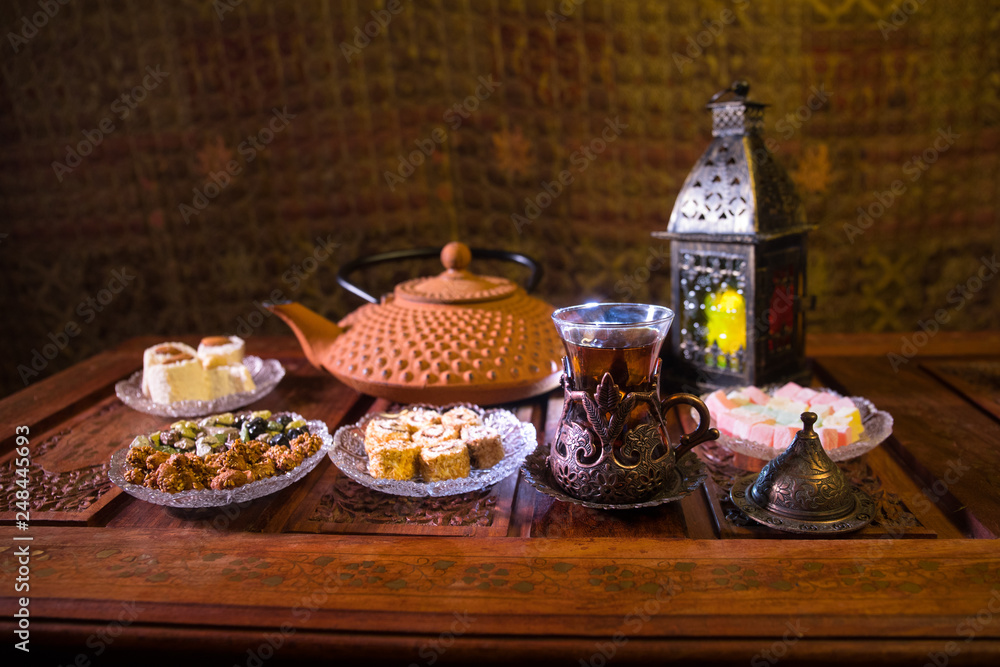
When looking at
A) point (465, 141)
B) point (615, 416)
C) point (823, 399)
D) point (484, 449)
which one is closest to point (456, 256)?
point (484, 449)

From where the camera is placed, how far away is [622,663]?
2.24 feet

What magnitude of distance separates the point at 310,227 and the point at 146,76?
2.11 feet

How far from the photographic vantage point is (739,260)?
121cm

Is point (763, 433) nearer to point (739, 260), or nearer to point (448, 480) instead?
point (739, 260)

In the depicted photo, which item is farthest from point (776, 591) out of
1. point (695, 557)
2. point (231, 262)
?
point (231, 262)

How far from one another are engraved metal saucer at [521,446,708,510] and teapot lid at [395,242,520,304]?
40cm

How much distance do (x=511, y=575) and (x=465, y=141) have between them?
5.16 ft

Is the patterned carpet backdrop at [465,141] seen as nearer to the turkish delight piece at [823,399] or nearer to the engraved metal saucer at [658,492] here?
the turkish delight piece at [823,399]

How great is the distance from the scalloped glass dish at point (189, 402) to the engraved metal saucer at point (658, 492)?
2.03 feet

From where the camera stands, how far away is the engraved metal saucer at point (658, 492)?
0.89 m

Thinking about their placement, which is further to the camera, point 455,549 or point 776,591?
point 455,549

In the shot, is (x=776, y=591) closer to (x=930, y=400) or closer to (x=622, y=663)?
(x=622, y=663)

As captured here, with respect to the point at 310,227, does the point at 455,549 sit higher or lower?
lower

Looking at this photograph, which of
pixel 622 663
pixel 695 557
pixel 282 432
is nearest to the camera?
pixel 622 663
